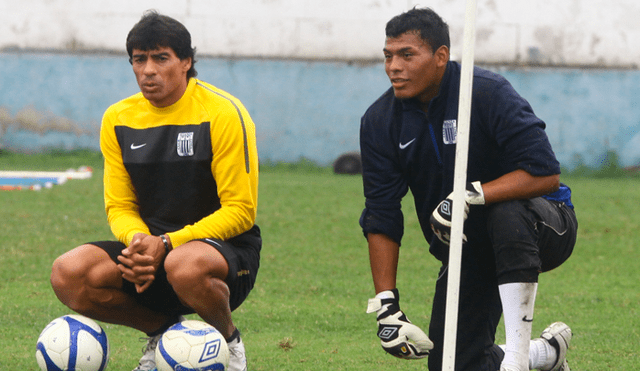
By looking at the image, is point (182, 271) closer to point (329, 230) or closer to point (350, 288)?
point (350, 288)

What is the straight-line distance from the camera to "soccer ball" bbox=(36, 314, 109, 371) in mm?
3434

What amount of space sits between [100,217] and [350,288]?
405 cm

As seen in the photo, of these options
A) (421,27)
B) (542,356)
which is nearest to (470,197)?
(421,27)

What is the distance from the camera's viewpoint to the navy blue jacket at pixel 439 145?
3.33 m

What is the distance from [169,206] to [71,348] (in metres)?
0.84

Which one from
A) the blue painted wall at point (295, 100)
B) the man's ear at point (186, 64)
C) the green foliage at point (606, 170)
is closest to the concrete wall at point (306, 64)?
the blue painted wall at point (295, 100)

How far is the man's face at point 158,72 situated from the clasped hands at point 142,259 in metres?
0.70

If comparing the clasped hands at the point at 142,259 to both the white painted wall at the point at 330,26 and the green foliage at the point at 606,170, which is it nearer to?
the white painted wall at the point at 330,26

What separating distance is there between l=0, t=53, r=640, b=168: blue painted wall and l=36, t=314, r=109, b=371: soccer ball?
1439 cm

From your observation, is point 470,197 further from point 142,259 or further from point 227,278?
point 142,259

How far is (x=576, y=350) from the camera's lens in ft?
14.4

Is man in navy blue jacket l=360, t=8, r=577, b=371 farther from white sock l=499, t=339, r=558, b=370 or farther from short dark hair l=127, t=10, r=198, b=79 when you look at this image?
short dark hair l=127, t=10, r=198, b=79

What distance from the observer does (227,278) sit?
3.72m

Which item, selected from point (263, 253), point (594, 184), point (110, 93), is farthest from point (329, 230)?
point (110, 93)
